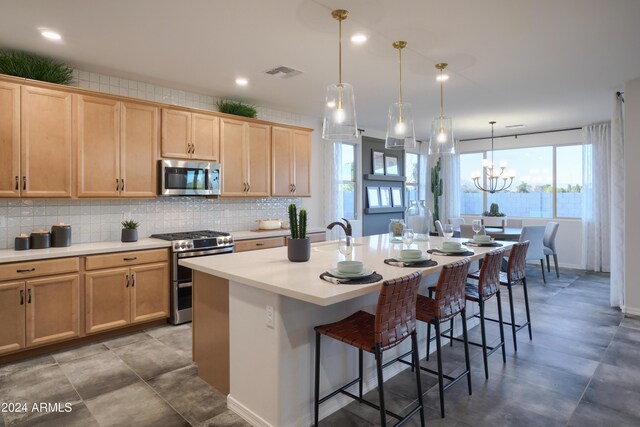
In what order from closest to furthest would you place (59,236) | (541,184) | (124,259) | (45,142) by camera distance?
(45,142) → (59,236) → (124,259) → (541,184)

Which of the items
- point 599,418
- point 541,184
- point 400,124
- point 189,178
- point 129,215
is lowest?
point 599,418

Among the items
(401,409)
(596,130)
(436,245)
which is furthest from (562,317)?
(596,130)

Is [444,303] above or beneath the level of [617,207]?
beneath

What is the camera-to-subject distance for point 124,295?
372 centimetres

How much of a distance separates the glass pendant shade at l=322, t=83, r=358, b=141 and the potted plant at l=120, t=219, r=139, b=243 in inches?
97.9

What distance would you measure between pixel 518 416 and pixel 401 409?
27.8 inches

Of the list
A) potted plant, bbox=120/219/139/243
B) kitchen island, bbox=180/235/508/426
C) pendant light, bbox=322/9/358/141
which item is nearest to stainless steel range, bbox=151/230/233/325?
potted plant, bbox=120/219/139/243

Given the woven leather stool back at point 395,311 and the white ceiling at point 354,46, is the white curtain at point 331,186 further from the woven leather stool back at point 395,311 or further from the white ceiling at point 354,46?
the woven leather stool back at point 395,311

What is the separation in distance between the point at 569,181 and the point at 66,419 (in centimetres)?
825

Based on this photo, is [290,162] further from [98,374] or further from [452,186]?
[452,186]

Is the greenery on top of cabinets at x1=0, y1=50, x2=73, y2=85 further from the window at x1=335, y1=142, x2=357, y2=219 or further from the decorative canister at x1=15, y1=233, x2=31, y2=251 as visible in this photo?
the window at x1=335, y1=142, x2=357, y2=219

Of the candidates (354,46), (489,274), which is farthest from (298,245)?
(354,46)

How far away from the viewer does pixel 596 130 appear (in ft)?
22.0

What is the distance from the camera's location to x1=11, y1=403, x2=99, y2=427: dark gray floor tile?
229 cm
